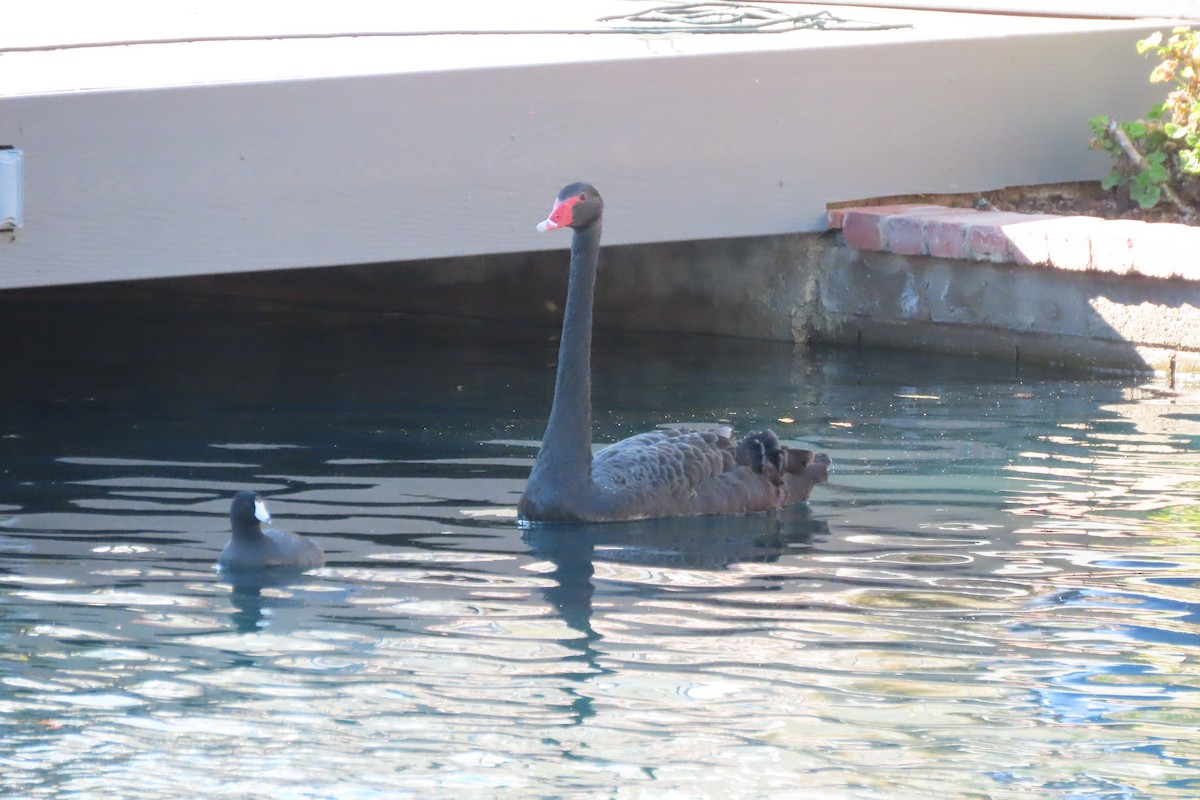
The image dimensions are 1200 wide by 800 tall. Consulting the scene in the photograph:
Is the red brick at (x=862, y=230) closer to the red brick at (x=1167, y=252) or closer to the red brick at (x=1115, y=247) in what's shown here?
the red brick at (x=1115, y=247)

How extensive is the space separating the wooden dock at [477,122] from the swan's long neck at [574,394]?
80.3 inches

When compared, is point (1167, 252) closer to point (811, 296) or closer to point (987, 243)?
point (987, 243)

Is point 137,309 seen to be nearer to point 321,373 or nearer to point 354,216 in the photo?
point 321,373

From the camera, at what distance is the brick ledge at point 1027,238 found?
8.94 meters

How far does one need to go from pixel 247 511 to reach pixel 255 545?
0.13m

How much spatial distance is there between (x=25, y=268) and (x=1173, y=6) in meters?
7.53

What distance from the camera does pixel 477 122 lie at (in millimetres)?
8602

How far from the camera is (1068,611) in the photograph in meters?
5.09

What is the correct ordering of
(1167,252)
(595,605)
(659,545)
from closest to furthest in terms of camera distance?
1. (595,605)
2. (659,545)
3. (1167,252)

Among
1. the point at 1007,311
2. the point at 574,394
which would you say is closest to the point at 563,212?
the point at 574,394

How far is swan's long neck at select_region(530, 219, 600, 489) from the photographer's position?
→ 20.6 ft

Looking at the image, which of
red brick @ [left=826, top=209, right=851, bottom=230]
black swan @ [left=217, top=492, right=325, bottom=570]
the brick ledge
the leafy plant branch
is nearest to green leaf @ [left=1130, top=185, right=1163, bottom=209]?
the leafy plant branch

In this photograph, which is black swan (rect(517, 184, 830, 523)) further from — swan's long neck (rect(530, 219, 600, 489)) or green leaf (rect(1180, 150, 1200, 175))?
green leaf (rect(1180, 150, 1200, 175))

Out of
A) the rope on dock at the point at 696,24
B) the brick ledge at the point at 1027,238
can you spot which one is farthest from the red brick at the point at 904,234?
the rope on dock at the point at 696,24
